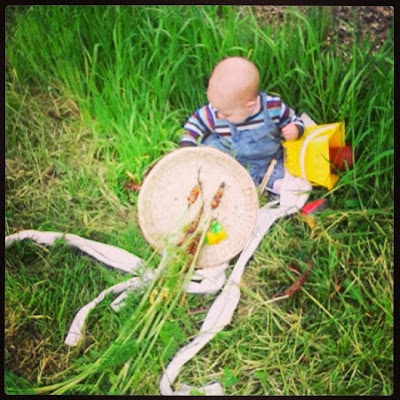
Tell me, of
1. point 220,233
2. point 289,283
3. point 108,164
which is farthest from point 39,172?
point 289,283

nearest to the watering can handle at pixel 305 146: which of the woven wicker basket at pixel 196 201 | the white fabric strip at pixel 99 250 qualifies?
the woven wicker basket at pixel 196 201

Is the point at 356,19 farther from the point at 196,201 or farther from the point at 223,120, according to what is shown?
the point at 196,201

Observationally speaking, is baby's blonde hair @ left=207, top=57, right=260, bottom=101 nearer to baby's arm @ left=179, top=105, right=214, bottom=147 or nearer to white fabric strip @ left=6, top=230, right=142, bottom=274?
baby's arm @ left=179, top=105, right=214, bottom=147

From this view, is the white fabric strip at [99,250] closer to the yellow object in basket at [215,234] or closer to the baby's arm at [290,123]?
the yellow object in basket at [215,234]

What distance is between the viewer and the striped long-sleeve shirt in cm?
200

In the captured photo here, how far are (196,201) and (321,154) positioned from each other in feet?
1.02

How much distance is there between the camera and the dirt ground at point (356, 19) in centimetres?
200

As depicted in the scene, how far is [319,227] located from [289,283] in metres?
0.15

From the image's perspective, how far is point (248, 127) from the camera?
2.00m

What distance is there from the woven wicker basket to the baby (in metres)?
0.03

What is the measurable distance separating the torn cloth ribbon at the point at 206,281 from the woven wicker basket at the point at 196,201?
0.03 meters

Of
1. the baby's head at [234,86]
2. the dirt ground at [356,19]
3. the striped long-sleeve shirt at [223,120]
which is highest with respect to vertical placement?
the dirt ground at [356,19]

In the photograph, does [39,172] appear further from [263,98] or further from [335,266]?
[335,266]

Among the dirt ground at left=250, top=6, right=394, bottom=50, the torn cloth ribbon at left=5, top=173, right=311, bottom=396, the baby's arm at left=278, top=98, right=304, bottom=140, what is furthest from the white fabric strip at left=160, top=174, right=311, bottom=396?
the dirt ground at left=250, top=6, right=394, bottom=50
